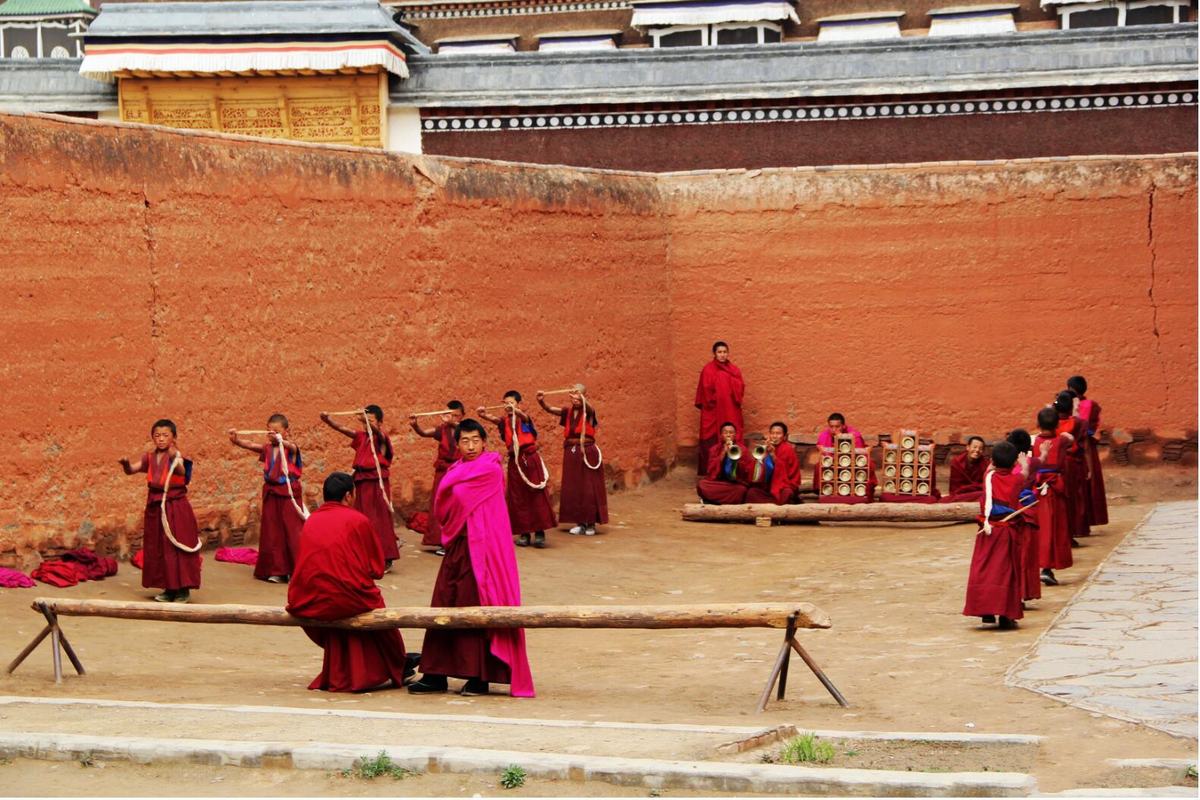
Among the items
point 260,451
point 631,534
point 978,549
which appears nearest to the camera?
point 978,549

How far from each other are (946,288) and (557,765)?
10.5 meters

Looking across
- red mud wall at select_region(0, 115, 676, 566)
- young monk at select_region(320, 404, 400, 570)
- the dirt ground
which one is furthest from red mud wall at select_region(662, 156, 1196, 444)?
young monk at select_region(320, 404, 400, 570)

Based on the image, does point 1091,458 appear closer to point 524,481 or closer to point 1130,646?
point 524,481

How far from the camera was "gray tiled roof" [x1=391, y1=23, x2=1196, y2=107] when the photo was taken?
16.3 metres

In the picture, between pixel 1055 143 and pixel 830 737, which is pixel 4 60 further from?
pixel 830 737

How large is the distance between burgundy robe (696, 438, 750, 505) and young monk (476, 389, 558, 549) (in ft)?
6.66

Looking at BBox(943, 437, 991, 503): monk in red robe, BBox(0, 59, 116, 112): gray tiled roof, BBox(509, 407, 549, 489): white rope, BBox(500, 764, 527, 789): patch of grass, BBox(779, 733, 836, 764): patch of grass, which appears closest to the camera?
BBox(500, 764, 527, 789): patch of grass

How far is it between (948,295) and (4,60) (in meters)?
9.22

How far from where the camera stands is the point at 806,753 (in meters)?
6.56

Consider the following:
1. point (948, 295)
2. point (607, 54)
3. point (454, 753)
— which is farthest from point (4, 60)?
point (454, 753)

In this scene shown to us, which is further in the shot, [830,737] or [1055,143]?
[1055,143]

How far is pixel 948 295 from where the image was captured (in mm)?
16078

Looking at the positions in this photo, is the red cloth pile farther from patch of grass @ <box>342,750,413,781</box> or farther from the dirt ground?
patch of grass @ <box>342,750,413,781</box>

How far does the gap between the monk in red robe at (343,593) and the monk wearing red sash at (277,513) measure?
3.06 metres
